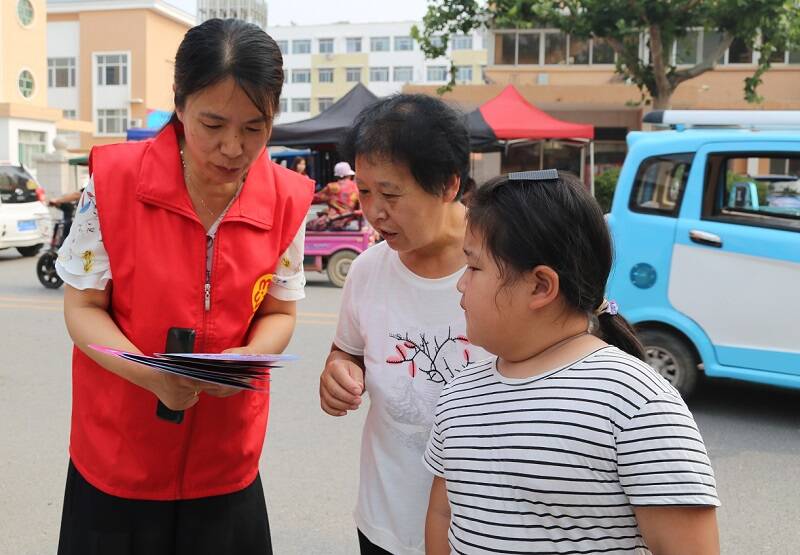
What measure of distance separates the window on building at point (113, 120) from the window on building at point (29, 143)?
18.6 m

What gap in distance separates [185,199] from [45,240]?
43.8 ft

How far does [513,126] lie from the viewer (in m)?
13.7

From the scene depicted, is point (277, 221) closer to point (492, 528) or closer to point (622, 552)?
point (492, 528)

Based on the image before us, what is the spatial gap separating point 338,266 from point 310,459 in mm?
6432

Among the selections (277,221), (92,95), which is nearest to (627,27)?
(277,221)

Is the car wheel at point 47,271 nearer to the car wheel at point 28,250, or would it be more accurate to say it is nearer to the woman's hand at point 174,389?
the car wheel at point 28,250

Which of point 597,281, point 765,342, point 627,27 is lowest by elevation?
point 765,342

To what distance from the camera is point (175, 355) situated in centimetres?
149

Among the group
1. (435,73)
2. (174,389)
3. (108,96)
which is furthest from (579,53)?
(435,73)

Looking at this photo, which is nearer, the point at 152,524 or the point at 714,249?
the point at 152,524

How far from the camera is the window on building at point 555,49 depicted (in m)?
24.6

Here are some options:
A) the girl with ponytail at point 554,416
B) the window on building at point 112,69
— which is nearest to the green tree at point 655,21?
the girl with ponytail at point 554,416

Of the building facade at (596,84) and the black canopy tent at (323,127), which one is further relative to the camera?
the building facade at (596,84)

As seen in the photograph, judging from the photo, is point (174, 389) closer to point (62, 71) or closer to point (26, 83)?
point (26, 83)
